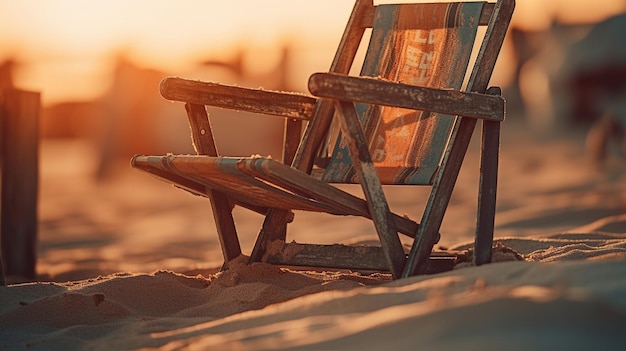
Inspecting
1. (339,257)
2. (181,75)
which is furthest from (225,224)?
(181,75)

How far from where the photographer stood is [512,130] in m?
26.3

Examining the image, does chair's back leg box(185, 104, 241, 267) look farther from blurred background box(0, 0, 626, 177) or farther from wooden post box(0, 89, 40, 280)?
blurred background box(0, 0, 626, 177)

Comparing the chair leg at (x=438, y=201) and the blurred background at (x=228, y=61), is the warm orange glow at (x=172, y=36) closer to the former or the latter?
the blurred background at (x=228, y=61)

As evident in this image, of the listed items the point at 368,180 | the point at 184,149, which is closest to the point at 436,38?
the point at 368,180

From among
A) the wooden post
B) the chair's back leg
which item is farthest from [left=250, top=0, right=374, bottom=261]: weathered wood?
the wooden post

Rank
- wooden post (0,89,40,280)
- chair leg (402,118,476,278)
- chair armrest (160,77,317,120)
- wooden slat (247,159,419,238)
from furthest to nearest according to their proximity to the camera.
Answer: wooden post (0,89,40,280) < chair armrest (160,77,317,120) < chair leg (402,118,476,278) < wooden slat (247,159,419,238)

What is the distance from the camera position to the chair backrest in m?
4.04

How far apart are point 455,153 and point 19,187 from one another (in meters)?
3.14

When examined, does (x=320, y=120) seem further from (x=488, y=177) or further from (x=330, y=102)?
(x=488, y=177)

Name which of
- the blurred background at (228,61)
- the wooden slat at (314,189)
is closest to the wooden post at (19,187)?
the wooden slat at (314,189)

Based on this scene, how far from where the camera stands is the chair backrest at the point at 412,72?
13.3 feet

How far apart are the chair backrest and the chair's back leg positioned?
410mm

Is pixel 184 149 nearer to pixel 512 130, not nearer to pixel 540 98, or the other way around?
pixel 512 130

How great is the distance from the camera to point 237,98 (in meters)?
4.17
